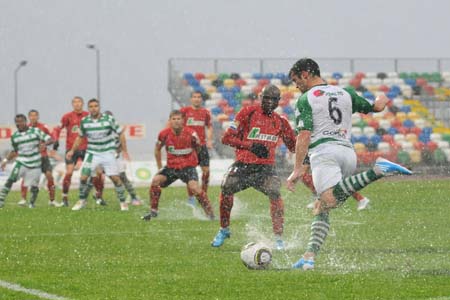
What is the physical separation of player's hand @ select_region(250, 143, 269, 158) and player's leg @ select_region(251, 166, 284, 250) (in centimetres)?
16

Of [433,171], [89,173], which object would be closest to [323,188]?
[89,173]

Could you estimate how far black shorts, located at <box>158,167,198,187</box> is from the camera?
17.2 m

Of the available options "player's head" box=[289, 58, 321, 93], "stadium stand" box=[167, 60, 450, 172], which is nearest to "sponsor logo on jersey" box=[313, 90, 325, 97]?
"player's head" box=[289, 58, 321, 93]

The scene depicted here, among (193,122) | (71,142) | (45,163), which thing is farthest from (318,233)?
(71,142)

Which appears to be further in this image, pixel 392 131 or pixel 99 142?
pixel 392 131

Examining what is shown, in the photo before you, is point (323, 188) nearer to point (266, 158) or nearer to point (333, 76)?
point (266, 158)

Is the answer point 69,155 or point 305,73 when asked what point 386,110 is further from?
point 305,73

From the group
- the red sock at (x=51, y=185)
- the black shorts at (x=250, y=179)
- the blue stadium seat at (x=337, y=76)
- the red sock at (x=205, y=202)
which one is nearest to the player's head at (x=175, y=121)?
the red sock at (x=205, y=202)

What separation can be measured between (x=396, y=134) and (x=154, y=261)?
2690 centimetres

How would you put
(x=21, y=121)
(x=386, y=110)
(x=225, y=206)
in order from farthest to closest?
1. (x=386, y=110)
2. (x=21, y=121)
3. (x=225, y=206)

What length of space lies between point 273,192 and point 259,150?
53cm

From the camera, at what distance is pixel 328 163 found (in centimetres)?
1048

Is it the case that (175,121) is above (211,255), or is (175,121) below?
above

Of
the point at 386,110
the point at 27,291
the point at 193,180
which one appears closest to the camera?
the point at 27,291
